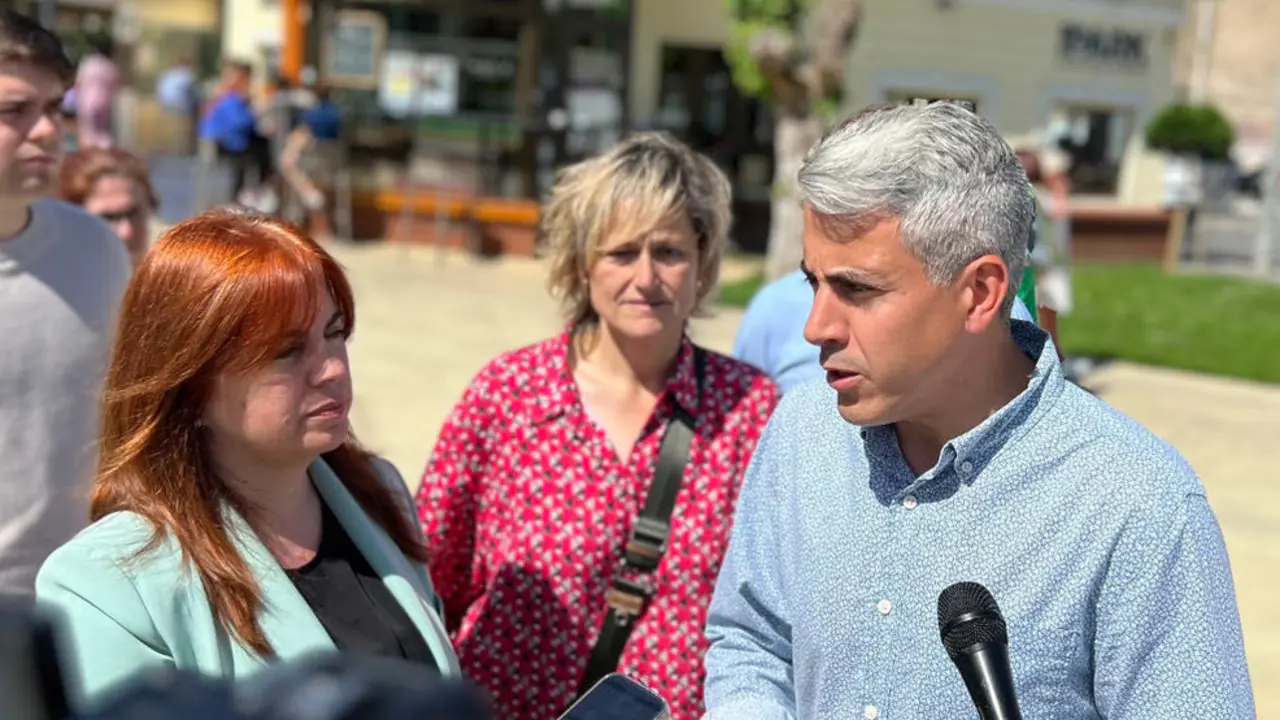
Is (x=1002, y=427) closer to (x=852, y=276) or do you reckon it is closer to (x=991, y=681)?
(x=852, y=276)

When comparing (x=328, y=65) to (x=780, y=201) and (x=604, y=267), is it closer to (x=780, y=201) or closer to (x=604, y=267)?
(x=780, y=201)

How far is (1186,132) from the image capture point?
24156 mm

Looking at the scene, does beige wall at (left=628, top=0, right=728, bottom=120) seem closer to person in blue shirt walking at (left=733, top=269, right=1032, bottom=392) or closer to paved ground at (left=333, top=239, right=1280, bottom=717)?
paved ground at (left=333, top=239, right=1280, bottom=717)

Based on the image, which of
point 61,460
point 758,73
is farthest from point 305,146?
point 61,460

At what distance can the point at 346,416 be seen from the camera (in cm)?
228

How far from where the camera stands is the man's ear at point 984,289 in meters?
1.88

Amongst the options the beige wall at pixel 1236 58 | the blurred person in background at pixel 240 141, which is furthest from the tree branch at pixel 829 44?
the beige wall at pixel 1236 58

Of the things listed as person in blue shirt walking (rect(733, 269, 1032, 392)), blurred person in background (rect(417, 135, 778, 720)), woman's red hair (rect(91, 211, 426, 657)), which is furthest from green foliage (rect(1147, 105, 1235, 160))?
woman's red hair (rect(91, 211, 426, 657))

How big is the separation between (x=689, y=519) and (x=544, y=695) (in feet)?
1.57

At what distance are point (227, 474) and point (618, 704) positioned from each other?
3.65 ft

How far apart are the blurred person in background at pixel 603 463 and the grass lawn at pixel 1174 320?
10.0 metres

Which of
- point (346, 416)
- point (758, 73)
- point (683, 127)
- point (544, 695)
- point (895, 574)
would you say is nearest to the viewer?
point (895, 574)

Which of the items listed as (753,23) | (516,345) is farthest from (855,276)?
(753,23)

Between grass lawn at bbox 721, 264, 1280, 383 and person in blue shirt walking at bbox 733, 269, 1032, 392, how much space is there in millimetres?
9114
